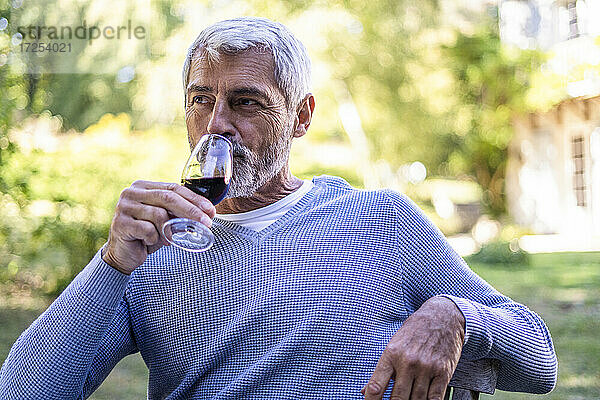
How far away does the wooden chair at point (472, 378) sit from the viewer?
1.38m

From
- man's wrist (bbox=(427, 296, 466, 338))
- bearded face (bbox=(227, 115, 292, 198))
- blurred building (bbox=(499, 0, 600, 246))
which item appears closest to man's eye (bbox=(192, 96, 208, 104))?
bearded face (bbox=(227, 115, 292, 198))

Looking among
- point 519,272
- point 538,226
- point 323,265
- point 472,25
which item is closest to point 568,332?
point 519,272

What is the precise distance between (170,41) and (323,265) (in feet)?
42.6

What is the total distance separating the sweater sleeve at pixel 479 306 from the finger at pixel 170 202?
480mm

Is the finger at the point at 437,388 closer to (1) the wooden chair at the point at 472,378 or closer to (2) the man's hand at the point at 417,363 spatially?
(2) the man's hand at the point at 417,363

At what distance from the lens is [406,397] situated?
114cm

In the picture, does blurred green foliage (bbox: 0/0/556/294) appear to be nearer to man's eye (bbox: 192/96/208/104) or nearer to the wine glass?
man's eye (bbox: 192/96/208/104)

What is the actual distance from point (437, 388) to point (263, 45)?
31.5 inches

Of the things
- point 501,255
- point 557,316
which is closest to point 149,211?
point 557,316

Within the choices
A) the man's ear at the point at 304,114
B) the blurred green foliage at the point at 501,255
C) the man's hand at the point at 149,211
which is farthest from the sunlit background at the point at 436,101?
the man's hand at the point at 149,211

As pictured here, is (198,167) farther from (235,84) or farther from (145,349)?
(145,349)

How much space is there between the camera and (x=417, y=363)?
1.16m

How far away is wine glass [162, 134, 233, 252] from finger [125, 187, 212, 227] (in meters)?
0.03

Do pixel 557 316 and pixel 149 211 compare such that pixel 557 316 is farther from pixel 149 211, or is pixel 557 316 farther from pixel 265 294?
pixel 149 211
